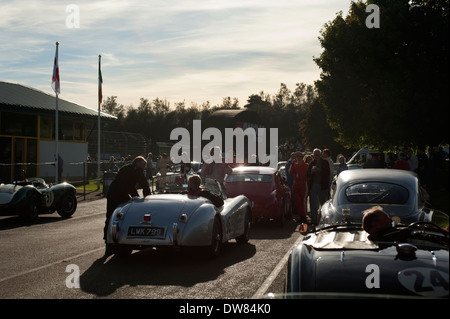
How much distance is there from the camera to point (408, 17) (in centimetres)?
3559

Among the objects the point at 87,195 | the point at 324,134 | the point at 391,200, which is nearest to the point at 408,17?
the point at 87,195

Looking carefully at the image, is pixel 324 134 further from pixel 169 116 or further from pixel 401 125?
pixel 401 125

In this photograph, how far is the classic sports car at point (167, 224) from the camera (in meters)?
9.70

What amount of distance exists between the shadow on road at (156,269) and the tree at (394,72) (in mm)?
25696

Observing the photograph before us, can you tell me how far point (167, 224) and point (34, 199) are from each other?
9006mm

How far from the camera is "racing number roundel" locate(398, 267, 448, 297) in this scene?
430cm

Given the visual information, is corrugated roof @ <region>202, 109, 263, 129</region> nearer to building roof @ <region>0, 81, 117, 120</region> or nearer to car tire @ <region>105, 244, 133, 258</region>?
building roof @ <region>0, 81, 117, 120</region>

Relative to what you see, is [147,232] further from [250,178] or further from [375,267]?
[250,178]

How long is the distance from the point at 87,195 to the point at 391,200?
67.2 feet

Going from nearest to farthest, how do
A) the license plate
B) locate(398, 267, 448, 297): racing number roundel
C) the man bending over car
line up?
locate(398, 267, 448, 297): racing number roundel < the license plate < the man bending over car

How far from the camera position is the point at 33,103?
3638cm

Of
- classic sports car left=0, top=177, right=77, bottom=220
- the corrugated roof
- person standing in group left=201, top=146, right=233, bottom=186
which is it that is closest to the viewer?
classic sports car left=0, top=177, right=77, bottom=220

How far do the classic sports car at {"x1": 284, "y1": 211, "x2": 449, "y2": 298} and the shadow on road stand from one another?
3376mm

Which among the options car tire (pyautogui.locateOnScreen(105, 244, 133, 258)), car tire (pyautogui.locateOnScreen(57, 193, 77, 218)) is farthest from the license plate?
car tire (pyautogui.locateOnScreen(57, 193, 77, 218))
